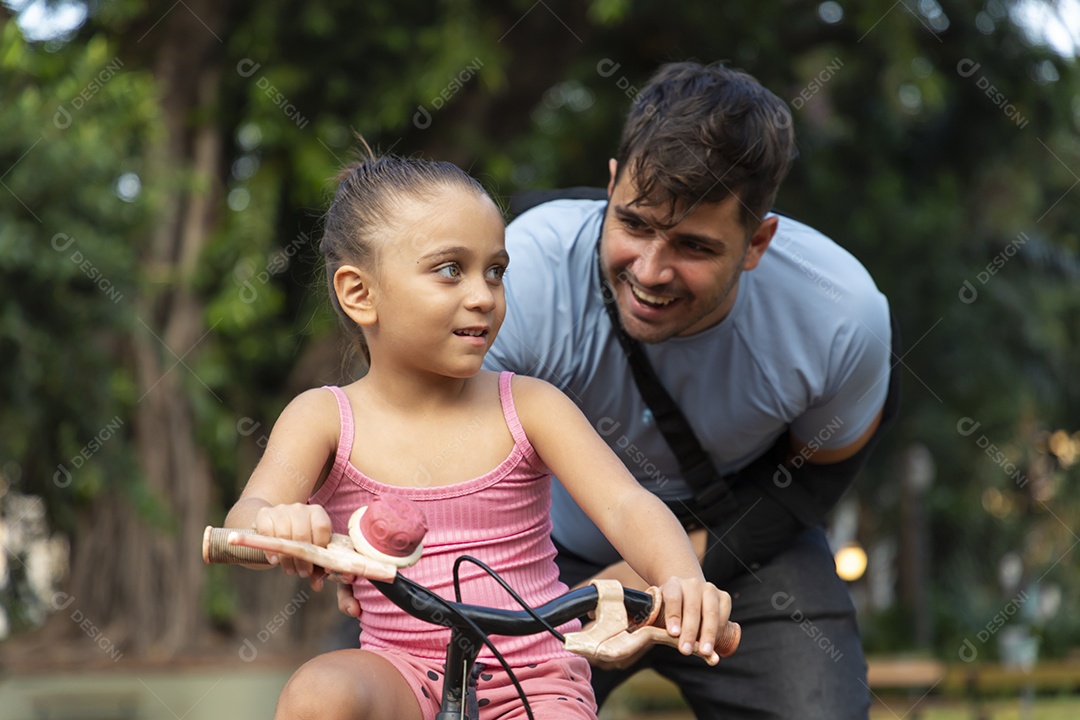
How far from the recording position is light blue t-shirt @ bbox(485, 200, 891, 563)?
2.97 m

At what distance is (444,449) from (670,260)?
0.89 metres

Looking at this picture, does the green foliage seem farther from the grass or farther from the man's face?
the grass

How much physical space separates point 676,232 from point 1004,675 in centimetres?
943

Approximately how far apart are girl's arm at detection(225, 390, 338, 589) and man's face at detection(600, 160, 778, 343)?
89cm

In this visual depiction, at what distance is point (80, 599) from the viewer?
8.01 metres

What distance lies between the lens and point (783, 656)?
3072 mm

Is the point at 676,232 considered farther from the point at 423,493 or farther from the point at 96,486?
the point at 96,486

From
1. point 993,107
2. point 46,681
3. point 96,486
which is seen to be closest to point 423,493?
point 96,486
